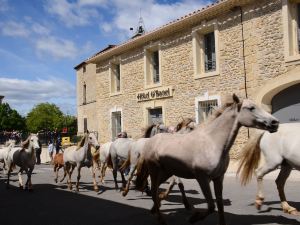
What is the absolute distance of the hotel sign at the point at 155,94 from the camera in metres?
17.7

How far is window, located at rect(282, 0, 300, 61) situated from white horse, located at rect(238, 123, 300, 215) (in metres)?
6.49

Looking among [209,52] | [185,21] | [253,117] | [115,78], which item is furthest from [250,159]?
[115,78]

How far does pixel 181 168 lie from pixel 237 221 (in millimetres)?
1478

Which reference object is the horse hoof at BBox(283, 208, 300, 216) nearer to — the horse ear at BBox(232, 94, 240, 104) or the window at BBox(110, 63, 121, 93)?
the horse ear at BBox(232, 94, 240, 104)

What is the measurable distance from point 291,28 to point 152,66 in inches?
316

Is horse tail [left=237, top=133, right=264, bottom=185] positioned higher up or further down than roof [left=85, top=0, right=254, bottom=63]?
further down

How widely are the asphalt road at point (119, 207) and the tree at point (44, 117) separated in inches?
2413

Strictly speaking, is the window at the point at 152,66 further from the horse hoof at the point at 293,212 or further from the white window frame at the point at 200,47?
the horse hoof at the point at 293,212

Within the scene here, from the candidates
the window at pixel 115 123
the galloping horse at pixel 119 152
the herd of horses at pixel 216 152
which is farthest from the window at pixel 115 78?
the herd of horses at pixel 216 152

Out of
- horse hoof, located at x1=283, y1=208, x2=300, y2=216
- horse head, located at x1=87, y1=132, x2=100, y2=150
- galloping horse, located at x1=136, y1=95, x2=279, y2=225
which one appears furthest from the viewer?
horse head, located at x1=87, y1=132, x2=100, y2=150

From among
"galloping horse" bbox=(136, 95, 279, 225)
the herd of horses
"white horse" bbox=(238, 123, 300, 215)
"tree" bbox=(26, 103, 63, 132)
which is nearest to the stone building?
"white horse" bbox=(238, 123, 300, 215)

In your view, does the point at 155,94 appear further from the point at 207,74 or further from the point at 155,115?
the point at 207,74

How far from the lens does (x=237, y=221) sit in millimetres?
6242

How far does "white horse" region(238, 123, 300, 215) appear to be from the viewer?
6.57 m
